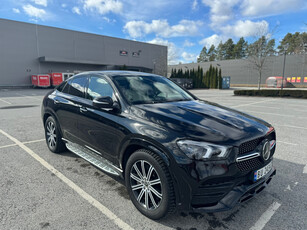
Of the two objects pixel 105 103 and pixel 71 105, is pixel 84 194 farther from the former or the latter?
pixel 71 105

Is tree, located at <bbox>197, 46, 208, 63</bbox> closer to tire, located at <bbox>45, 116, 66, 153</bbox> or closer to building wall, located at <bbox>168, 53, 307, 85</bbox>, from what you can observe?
building wall, located at <bbox>168, 53, 307, 85</bbox>

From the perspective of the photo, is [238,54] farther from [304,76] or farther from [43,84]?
[43,84]

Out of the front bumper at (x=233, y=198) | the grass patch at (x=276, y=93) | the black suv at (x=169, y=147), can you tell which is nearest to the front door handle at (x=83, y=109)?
the black suv at (x=169, y=147)

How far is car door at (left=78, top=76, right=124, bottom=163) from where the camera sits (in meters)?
2.75

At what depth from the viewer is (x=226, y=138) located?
2.12m

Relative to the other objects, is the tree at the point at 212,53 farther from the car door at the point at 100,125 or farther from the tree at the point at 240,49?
the car door at the point at 100,125

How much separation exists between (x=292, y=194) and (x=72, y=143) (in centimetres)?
363

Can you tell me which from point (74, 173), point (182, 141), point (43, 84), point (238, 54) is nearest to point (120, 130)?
point (182, 141)

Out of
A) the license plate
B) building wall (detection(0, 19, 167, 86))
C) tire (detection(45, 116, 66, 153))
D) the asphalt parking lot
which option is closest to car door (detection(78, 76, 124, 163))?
the asphalt parking lot

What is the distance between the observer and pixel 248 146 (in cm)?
222

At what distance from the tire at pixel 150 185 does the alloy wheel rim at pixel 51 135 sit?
2517mm

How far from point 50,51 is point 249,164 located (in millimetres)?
43494

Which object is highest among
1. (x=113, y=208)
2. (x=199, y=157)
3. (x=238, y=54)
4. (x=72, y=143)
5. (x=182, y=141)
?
(x=238, y=54)

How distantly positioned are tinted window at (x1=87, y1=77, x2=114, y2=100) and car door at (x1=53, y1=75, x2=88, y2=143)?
183 mm
